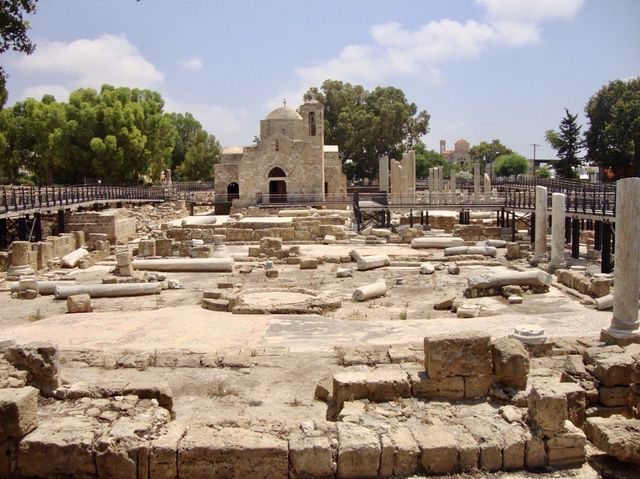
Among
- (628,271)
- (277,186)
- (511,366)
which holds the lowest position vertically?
(511,366)

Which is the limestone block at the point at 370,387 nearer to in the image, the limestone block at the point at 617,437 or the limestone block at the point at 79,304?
the limestone block at the point at 617,437

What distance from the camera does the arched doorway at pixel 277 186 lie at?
4359 centimetres

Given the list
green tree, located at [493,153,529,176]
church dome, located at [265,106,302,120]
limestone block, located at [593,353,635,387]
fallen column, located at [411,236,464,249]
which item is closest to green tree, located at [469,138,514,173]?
green tree, located at [493,153,529,176]

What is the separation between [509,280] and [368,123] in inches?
2062

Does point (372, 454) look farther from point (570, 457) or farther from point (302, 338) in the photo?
point (302, 338)

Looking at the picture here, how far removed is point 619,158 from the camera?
52.8 m

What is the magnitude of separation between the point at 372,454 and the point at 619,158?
5336 cm

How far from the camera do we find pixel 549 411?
6.26m

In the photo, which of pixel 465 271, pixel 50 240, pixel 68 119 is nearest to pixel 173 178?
pixel 68 119

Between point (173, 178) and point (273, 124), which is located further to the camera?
point (173, 178)

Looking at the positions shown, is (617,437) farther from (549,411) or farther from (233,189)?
(233,189)

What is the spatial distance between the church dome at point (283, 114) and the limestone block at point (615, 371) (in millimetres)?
43482

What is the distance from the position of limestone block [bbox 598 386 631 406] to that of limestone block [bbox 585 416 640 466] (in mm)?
861

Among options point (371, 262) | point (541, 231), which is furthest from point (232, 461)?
point (541, 231)
